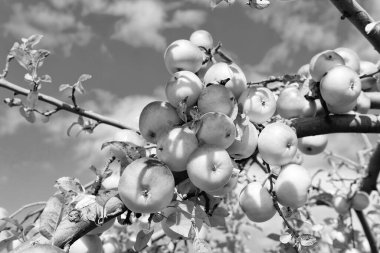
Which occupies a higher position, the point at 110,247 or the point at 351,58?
the point at 351,58

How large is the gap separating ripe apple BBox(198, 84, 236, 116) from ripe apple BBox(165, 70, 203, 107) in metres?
0.03

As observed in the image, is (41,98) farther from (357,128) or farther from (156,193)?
(357,128)

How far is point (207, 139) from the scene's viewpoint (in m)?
1.28

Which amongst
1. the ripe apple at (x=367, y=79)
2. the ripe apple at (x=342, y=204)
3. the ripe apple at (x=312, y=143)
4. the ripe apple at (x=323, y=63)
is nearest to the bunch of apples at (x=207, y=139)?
the ripe apple at (x=323, y=63)

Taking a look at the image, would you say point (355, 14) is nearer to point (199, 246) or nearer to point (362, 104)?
point (362, 104)

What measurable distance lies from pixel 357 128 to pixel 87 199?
4.53ft

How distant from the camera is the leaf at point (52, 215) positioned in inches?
46.2

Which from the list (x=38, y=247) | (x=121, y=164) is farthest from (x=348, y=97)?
(x=38, y=247)

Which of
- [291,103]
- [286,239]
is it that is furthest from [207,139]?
[291,103]

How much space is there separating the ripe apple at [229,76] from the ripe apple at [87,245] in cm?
72

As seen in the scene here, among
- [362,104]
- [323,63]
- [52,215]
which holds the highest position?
[323,63]

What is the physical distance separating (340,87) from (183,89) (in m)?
0.82

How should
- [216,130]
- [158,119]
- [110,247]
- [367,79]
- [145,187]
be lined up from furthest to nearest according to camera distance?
[367,79] → [110,247] → [158,119] → [216,130] → [145,187]

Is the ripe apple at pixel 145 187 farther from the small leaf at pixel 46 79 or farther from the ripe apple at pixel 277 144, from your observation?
the small leaf at pixel 46 79
